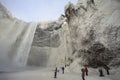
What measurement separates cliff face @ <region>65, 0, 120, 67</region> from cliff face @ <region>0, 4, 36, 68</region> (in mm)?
16555

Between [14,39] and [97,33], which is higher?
[14,39]

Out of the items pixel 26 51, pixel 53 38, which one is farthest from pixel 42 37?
pixel 26 51

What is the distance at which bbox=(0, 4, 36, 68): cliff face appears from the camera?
4028 centimetres

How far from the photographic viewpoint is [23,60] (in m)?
40.8

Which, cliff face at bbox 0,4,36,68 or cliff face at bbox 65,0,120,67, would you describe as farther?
cliff face at bbox 0,4,36,68

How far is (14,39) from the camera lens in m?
44.2

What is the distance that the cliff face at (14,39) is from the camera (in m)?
40.3

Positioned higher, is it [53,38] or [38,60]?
[53,38]

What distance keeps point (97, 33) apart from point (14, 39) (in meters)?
26.1

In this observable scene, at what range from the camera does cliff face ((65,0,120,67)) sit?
21.9 meters

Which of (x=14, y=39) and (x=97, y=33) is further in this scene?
(x=14, y=39)

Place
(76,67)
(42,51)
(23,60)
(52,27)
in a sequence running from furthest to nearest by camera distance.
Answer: (52,27)
(42,51)
(23,60)
(76,67)

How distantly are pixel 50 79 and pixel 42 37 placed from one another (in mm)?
27446

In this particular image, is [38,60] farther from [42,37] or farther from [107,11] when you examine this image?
[107,11]
